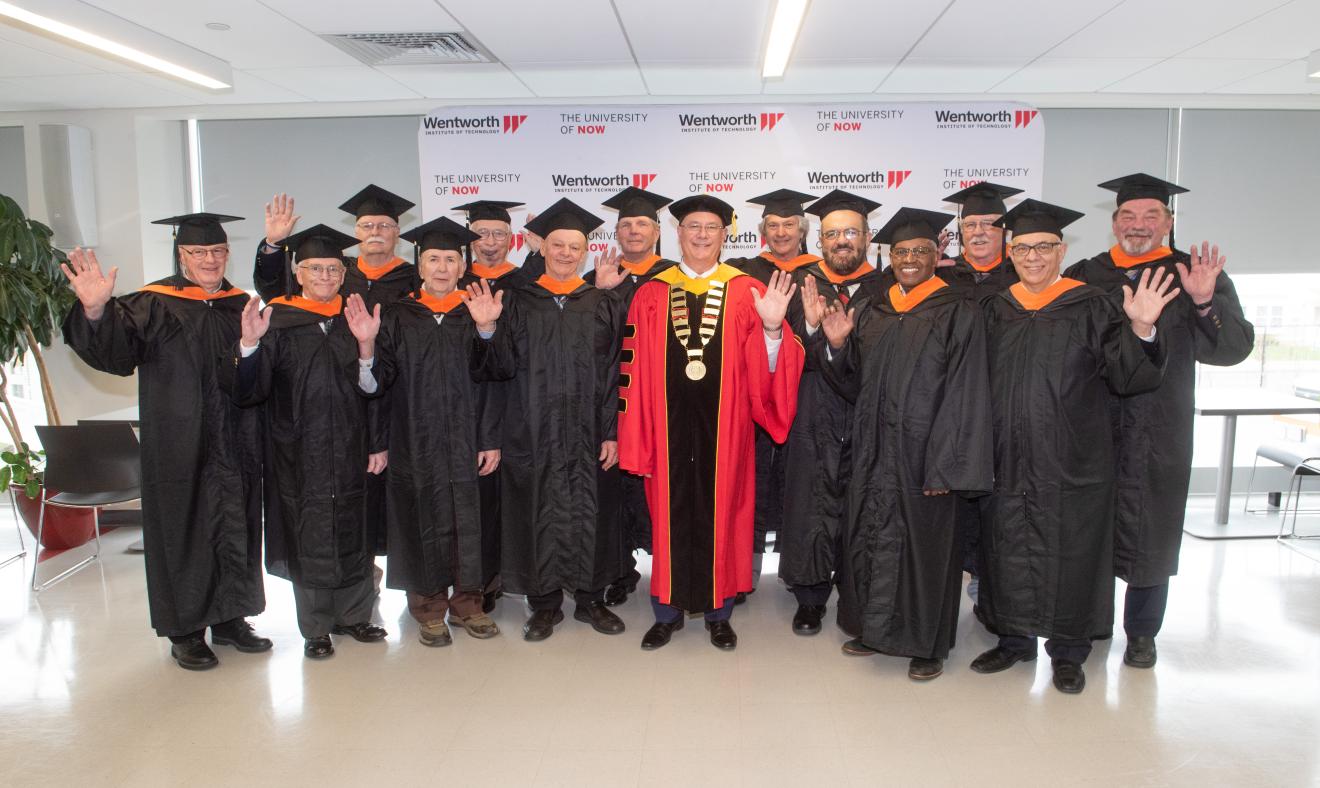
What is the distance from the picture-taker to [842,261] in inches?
150

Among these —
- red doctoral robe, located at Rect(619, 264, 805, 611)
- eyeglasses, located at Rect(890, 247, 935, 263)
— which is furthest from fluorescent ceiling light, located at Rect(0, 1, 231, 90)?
eyeglasses, located at Rect(890, 247, 935, 263)

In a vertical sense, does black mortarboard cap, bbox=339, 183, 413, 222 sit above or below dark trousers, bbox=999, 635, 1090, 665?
above

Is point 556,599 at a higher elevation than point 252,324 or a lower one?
lower

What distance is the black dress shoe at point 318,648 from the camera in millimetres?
3650

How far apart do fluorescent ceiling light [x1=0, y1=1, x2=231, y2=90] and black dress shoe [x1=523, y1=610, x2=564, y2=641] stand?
11.8 ft

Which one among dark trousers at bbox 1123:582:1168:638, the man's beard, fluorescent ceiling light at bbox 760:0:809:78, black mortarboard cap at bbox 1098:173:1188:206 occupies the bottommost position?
dark trousers at bbox 1123:582:1168:638

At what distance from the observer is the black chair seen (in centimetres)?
455

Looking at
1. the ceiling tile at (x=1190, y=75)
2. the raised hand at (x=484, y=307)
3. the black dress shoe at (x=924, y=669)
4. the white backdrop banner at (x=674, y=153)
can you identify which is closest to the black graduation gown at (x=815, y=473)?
the black dress shoe at (x=924, y=669)

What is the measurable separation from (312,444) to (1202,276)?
3801 mm

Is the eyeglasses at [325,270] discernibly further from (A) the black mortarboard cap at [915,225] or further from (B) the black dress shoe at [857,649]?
(B) the black dress shoe at [857,649]

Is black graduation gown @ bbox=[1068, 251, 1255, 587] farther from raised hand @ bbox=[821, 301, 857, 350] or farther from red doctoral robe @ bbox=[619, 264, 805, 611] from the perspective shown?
red doctoral robe @ bbox=[619, 264, 805, 611]

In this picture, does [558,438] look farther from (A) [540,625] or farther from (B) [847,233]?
(B) [847,233]

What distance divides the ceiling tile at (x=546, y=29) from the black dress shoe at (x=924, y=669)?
3.29 meters

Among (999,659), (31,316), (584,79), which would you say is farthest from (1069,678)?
(31,316)
